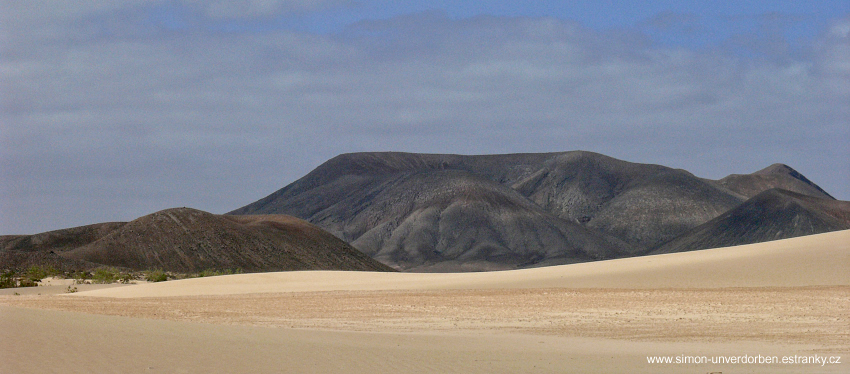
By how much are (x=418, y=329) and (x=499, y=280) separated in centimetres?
1998

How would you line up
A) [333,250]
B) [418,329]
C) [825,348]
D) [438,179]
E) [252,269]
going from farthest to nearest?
1. [438,179]
2. [333,250]
3. [252,269]
4. [418,329]
5. [825,348]

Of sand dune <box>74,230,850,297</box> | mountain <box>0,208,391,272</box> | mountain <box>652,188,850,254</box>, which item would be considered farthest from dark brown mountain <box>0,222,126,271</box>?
mountain <box>652,188,850,254</box>

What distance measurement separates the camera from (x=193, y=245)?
83.9m

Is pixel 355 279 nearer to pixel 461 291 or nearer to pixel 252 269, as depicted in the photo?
pixel 461 291

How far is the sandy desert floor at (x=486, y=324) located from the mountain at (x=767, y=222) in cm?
8936

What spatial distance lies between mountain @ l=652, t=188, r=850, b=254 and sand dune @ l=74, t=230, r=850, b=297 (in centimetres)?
8525

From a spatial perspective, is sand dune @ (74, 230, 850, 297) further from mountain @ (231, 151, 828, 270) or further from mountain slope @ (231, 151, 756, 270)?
mountain slope @ (231, 151, 756, 270)

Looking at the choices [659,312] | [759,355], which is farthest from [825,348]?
[659,312]

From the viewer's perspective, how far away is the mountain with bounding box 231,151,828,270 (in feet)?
445

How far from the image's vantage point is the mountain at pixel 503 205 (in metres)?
136

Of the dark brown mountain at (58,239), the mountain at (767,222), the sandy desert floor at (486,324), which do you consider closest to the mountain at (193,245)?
the dark brown mountain at (58,239)

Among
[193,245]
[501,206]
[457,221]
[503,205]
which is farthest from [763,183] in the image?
[193,245]

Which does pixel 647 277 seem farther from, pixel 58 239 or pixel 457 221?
pixel 457 221

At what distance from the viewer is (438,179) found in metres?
158
